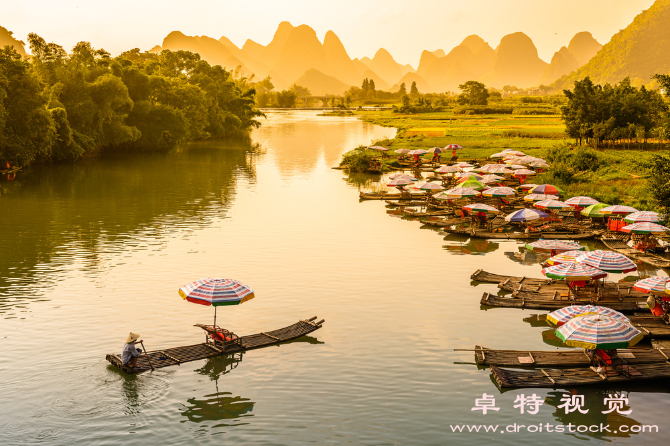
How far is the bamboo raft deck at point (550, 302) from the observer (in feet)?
94.4

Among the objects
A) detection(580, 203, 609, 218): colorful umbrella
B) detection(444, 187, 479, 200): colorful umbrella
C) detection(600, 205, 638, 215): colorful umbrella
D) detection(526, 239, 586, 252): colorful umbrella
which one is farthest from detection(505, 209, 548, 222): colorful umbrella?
detection(526, 239, 586, 252): colorful umbrella

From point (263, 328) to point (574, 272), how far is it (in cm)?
1499

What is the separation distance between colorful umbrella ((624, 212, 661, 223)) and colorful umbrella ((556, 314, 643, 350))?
1844 cm

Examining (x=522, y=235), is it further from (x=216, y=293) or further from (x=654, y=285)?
(x=216, y=293)

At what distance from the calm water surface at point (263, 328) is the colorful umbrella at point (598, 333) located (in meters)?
1.73

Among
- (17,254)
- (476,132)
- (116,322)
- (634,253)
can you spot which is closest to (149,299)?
(116,322)

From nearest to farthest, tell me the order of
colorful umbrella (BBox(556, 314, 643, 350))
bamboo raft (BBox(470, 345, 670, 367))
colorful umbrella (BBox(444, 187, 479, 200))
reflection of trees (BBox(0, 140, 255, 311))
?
colorful umbrella (BBox(556, 314, 643, 350))
bamboo raft (BBox(470, 345, 670, 367))
reflection of trees (BBox(0, 140, 255, 311))
colorful umbrella (BBox(444, 187, 479, 200))

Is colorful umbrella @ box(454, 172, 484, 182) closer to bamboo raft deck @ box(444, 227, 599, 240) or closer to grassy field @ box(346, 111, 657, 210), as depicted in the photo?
grassy field @ box(346, 111, 657, 210)

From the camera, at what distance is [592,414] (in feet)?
67.3

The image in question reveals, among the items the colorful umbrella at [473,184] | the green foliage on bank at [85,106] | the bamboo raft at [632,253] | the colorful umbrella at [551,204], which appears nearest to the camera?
the bamboo raft at [632,253]

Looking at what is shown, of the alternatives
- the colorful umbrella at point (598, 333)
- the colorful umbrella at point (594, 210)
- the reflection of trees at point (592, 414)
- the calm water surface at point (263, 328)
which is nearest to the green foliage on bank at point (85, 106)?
the calm water surface at point (263, 328)

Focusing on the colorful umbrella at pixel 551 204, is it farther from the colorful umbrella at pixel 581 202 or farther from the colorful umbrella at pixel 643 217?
the colorful umbrella at pixel 643 217

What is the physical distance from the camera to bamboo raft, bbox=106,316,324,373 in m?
22.9

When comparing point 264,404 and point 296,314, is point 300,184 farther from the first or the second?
point 264,404
